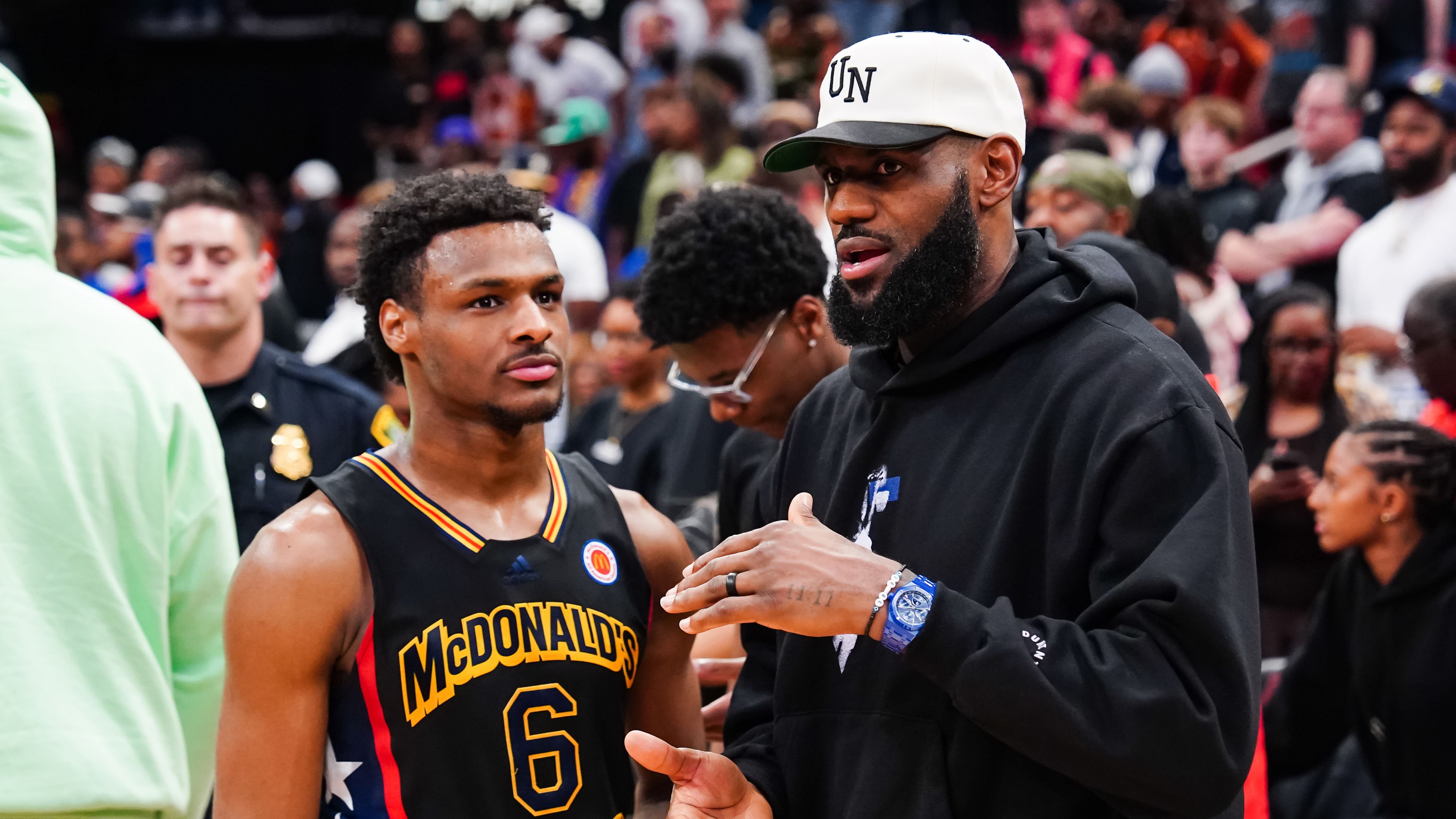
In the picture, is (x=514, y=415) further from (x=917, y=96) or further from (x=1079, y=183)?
(x=1079, y=183)

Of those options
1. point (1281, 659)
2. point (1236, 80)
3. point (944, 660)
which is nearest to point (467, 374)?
point (944, 660)

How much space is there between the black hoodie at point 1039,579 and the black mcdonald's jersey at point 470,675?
0.33 metres

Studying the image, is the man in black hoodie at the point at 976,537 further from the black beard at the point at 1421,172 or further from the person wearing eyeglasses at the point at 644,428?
the black beard at the point at 1421,172

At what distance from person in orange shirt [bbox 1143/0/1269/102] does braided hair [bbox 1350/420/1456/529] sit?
6114mm

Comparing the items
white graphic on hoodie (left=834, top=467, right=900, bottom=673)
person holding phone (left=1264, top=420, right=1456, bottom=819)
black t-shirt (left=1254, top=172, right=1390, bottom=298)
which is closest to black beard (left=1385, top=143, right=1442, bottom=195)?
black t-shirt (left=1254, top=172, right=1390, bottom=298)

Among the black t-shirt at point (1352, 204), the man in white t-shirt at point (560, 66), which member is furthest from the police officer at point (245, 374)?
the man in white t-shirt at point (560, 66)

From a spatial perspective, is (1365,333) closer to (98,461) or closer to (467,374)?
(467,374)

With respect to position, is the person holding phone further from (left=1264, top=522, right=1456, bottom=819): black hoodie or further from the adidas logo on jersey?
the adidas logo on jersey

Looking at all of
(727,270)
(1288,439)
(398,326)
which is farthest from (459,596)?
(1288,439)

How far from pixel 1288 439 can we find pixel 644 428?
8.54ft

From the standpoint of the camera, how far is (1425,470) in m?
4.81

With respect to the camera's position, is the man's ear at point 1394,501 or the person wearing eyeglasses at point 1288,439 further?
the person wearing eyeglasses at point 1288,439

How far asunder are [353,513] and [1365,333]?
4962 mm

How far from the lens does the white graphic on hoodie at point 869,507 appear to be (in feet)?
8.46
